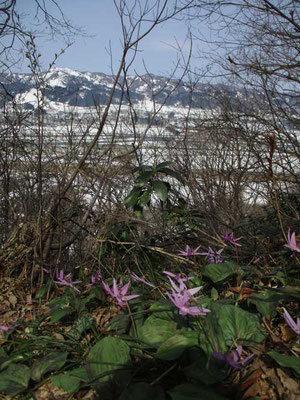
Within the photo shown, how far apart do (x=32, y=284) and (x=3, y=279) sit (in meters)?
0.30

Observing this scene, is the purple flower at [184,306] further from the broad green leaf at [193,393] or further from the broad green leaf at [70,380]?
the broad green leaf at [70,380]

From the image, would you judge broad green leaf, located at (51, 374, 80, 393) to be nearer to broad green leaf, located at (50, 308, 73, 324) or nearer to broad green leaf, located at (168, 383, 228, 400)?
broad green leaf, located at (168, 383, 228, 400)

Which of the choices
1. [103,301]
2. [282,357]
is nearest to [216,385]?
[282,357]

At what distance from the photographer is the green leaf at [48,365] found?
4.50ft

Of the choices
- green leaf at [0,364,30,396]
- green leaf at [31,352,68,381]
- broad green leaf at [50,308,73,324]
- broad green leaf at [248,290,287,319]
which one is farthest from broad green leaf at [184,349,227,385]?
broad green leaf at [50,308,73,324]

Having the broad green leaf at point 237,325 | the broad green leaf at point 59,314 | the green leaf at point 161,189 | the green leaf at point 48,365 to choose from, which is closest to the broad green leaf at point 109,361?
the green leaf at point 48,365

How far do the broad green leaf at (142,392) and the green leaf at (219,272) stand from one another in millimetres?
789

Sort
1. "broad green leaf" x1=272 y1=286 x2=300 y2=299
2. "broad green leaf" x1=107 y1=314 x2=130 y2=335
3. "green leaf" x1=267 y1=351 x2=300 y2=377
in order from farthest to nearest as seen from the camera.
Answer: "broad green leaf" x1=107 y1=314 x2=130 y2=335 < "broad green leaf" x1=272 y1=286 x2=300 y2=299 < "green leaf" x1=267 y1=351 x2=300 y2=377

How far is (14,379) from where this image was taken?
1363 mm

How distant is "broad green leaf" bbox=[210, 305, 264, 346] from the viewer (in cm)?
133

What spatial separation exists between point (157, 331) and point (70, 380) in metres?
0.35

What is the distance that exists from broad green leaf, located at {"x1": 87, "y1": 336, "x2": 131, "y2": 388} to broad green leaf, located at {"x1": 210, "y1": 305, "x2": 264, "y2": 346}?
0.34 m

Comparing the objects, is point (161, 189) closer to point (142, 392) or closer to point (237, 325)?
point (237, 325)

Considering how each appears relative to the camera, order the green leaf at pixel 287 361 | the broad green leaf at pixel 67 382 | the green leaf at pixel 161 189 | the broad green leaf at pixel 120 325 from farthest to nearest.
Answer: the green leaf at pixel 161 189, the broad green leaf at pixel 120 325, the broad green leaf at pixel 67 382, the green leaf at pixel 287 361
